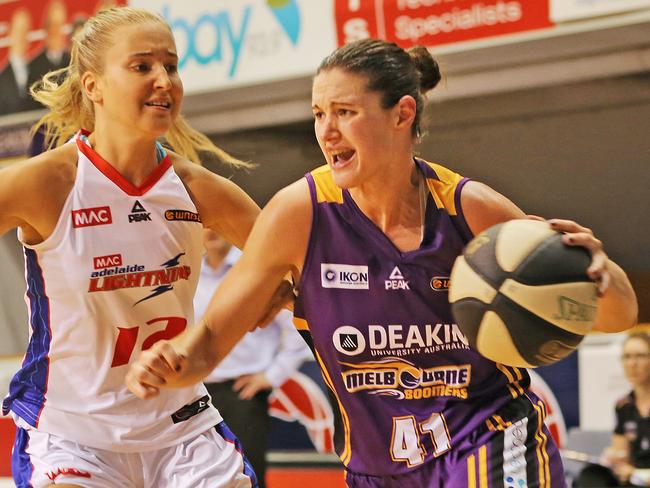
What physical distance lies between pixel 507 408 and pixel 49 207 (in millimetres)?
1424

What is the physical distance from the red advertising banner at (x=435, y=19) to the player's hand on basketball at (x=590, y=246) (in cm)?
408

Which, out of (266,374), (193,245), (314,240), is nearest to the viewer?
(314,240)

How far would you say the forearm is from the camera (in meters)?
2.50

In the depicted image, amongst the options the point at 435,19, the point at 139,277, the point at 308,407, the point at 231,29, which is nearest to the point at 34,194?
the point at 139,277

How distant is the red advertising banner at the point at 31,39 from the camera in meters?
8.45

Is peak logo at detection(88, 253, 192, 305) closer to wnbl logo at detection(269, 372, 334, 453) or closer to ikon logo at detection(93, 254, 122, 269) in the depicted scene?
ikon logo at detection(93, 254, 122, 269)

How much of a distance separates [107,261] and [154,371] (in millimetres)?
605

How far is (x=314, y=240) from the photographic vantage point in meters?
2.68

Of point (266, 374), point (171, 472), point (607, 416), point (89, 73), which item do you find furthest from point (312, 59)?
point (171, 472)

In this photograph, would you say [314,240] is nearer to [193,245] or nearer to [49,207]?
[193,245]

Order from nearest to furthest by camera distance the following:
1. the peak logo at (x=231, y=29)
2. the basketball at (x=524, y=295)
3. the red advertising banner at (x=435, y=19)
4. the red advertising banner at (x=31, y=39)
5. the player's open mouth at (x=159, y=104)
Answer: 1. the basketball at (x=524, y=295)
2. the player's open mouth at (x=159, y=104)
3. the red advertising banner at (x=435, y=19)
4. the peak logo at (x=231, y=29)
5. the red advertising banner at (x=31, y=39)

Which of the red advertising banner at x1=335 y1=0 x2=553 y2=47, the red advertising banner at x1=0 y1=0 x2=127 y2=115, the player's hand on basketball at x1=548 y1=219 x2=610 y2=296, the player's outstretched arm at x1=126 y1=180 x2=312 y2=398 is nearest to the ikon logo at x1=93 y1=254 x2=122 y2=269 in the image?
the player's outstretched arm at x1=126 y1=180 x2=312 y2=398

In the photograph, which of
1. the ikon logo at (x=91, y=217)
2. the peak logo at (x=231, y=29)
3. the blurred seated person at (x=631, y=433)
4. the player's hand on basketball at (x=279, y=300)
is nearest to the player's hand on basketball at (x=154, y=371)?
the player's hand on basketball at (x=279, y=300)

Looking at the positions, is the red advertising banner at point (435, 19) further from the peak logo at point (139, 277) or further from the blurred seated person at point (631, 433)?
the peak logo at point (139, 277)
